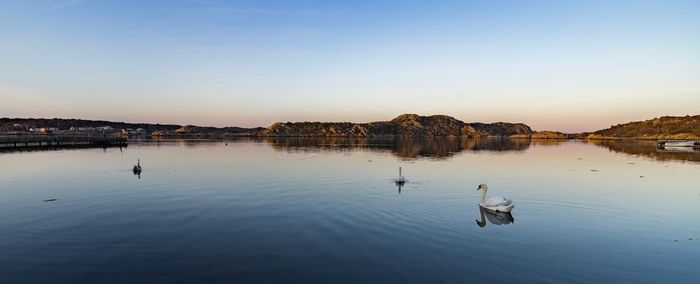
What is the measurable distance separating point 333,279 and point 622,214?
16271 mm

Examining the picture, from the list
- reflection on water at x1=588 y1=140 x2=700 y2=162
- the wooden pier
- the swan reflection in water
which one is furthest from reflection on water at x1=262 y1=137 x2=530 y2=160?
the wooden pier

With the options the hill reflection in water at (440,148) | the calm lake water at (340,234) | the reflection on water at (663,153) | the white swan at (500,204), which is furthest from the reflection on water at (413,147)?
the white swan at (500,204)

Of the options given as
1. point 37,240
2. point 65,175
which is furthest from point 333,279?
point 65,175

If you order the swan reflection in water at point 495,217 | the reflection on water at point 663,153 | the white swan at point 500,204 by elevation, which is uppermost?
the white swan at point 500,204

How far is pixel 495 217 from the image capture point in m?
18.0

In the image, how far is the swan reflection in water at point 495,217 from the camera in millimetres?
17141

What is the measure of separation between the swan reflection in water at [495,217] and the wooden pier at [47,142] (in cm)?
7987

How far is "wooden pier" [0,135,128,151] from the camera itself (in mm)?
72625

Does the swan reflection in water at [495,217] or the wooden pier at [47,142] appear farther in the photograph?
the wooden pier at [47,142]

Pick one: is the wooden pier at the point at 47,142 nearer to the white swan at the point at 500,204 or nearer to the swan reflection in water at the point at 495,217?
the swan reflection in water at the point at 495,217

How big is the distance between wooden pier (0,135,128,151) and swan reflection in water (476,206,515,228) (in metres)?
79.9

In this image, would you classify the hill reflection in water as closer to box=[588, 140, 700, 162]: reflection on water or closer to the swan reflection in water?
box=[588, 140, 700, 162]: reflection on water

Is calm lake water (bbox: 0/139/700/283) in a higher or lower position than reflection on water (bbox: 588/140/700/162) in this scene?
higher

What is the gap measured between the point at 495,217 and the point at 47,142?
314 feet
